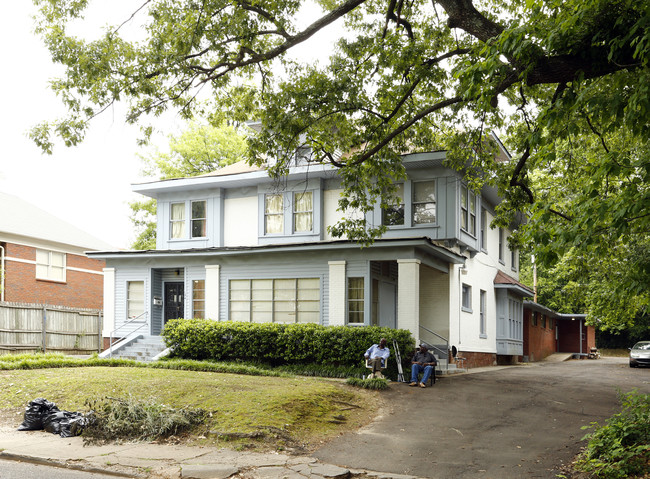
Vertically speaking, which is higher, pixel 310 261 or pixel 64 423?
pixel 310 261

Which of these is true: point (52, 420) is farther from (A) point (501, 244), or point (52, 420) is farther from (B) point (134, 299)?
(A) point (501, 244)

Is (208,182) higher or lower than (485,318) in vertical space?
higher

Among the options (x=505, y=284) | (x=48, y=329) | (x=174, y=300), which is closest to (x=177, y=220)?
(x=174, y=300)

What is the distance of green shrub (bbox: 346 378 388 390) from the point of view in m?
15.3

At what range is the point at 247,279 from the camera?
22.1m

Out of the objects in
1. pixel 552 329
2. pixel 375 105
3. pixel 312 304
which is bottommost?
pixel 552 329

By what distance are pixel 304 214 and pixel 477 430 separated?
1322 cm

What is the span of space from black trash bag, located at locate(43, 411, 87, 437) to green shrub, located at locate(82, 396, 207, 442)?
0.23 metres

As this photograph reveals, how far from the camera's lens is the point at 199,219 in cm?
2530

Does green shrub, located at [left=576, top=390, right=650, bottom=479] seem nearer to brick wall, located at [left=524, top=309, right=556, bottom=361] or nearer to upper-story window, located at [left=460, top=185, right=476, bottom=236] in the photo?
upper-story window, located at [left=460, top=185, right=476, bottom=236]

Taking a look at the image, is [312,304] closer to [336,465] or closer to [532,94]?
[532,94]

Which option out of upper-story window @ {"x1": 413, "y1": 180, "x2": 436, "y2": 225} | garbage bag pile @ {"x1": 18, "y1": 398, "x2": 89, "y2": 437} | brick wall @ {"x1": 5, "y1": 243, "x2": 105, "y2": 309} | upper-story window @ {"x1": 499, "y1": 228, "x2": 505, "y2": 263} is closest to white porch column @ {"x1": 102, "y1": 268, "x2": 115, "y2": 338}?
brick wall @ {"x1": 5, "y1": 243, "x2": 105, "y2": 309}

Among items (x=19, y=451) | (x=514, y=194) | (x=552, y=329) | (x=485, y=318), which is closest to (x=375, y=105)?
(x=514, y=194)

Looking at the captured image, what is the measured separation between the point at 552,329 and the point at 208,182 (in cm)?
3042
